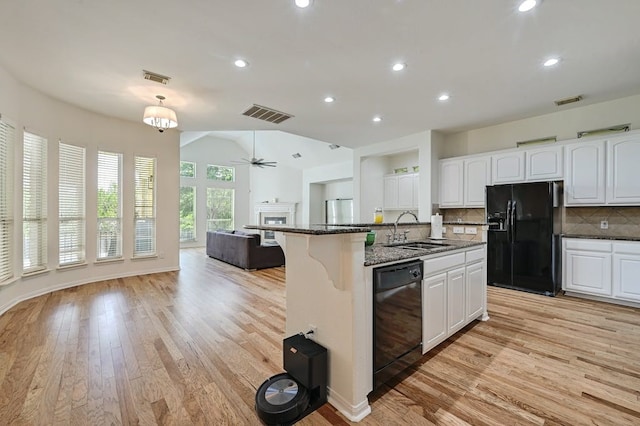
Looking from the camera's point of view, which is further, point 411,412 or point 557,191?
point 557,191

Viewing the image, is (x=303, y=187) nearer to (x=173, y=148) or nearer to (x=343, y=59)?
(x=173, y=148)

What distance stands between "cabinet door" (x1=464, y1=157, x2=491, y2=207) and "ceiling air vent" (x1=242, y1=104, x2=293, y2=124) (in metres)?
3.27

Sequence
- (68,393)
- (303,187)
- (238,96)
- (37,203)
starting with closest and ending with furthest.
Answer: (68,393) → (238,96) → (37,203) → (303,187)

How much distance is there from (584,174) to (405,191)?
303cm

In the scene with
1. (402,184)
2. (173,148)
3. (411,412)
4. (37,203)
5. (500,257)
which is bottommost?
(411,412)

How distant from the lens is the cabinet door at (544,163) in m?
4.14

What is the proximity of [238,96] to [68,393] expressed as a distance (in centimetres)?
333

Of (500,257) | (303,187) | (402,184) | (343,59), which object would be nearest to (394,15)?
(343,59)

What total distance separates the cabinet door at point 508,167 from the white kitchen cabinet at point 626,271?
4.83 feet

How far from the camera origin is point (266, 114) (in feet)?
14.4

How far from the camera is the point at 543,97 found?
3791 mm

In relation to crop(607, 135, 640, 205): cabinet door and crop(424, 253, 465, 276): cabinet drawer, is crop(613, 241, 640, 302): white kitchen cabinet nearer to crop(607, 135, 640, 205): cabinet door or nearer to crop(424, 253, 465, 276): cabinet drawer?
crop(607, 135, 640, 205): cabinet door

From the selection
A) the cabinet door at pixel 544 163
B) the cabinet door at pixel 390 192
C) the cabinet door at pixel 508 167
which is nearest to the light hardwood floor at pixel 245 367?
the cabinet door at pixel 544 163

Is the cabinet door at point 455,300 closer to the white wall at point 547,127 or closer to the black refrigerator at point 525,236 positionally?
the black refrigerator at point 525,236
